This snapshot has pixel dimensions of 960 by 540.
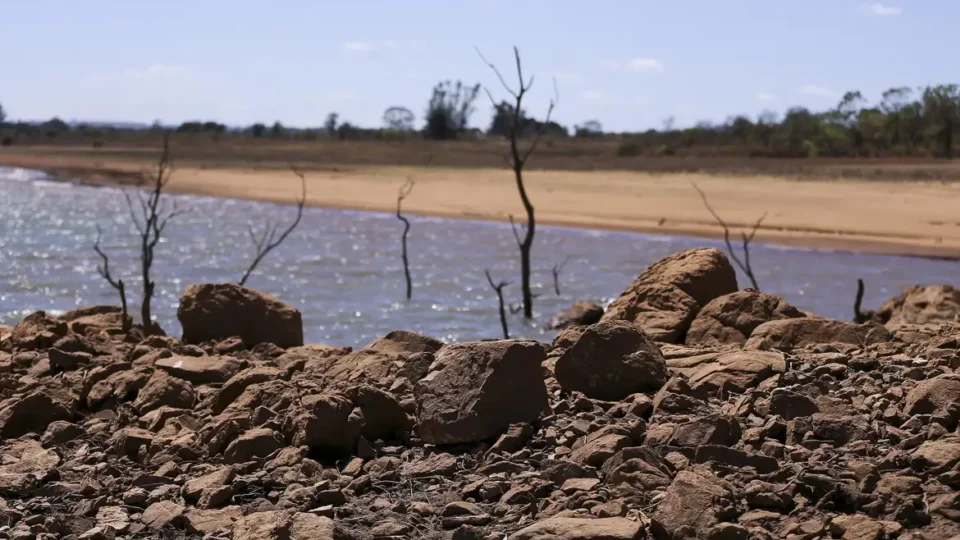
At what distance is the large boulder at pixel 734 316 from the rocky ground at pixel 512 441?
97 millimetres

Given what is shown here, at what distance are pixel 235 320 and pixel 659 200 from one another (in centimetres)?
2775

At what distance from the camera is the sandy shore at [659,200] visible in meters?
27.5

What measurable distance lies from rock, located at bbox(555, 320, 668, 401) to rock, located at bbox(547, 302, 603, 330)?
7540 mm

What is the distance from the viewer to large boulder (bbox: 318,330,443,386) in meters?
5.94

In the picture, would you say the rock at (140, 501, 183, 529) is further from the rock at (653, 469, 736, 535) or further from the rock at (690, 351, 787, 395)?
the rock at (690, 351, 787, 395)

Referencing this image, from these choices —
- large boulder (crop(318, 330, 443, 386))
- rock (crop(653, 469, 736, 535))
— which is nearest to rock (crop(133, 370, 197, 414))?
large boulder (crop(318, 330, 443, 386))

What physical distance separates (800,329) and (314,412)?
3.01 metres

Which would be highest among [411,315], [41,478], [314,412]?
[314,412]

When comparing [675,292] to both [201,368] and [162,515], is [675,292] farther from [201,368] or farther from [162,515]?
[162,515]

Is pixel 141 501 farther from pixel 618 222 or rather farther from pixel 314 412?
pixel 618 222

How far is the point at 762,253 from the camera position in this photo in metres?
25.1

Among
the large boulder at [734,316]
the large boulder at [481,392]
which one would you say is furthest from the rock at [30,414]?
the large boulder at [734,316]

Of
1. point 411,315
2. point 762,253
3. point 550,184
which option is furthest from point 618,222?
point 411,315

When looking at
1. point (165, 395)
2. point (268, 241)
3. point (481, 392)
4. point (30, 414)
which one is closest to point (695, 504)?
point (481, 392)
